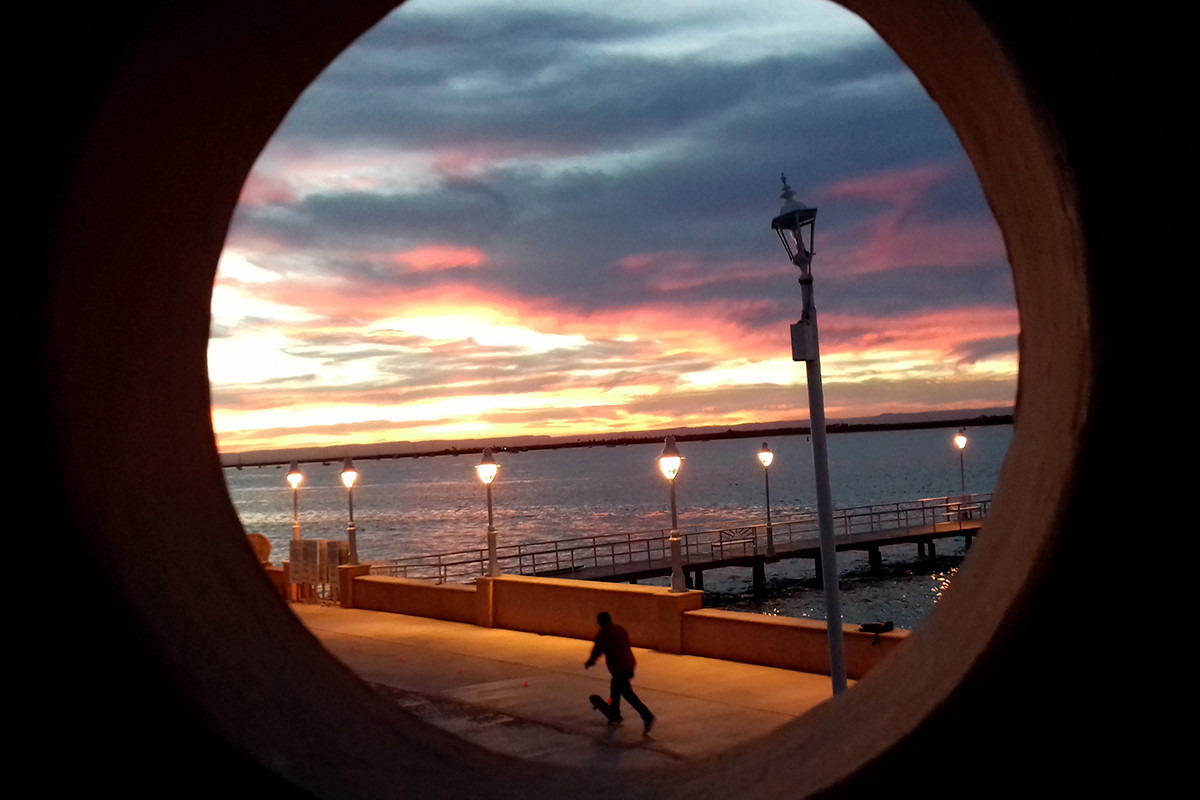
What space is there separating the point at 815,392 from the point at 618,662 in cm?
313

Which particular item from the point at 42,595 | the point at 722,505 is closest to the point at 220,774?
the point at 42,595

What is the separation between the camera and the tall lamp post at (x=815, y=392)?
9141mm

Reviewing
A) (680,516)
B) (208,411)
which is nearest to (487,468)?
(208,411)

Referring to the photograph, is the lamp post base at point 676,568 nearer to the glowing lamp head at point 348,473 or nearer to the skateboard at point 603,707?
the skateboard at point 603,707

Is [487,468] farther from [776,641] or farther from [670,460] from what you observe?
[776,641]

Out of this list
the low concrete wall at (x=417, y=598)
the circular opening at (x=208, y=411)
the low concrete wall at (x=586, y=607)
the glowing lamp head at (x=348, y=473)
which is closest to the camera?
the circular opening at (x=208, y=411)

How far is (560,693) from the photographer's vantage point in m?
12.1

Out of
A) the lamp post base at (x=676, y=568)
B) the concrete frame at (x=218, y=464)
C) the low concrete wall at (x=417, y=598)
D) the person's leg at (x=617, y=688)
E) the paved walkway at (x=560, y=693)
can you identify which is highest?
the concrete frame at (x=218, y=464)

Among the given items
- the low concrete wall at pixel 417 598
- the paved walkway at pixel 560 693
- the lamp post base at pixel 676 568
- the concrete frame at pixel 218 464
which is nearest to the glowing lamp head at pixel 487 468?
the low concrete wall at pixel 417 598

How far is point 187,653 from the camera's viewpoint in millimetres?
3094

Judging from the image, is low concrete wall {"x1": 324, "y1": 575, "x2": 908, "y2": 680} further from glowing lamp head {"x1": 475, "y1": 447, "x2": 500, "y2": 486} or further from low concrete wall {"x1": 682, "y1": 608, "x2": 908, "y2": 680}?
glowing lamp head {"x1": 475, "y1": 447, "x2": 500, "y2": 486}

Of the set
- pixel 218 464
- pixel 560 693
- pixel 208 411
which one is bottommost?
pixel 560 693

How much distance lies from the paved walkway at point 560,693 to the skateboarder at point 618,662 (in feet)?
0.72

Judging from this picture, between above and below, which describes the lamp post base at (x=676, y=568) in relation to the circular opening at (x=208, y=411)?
below
